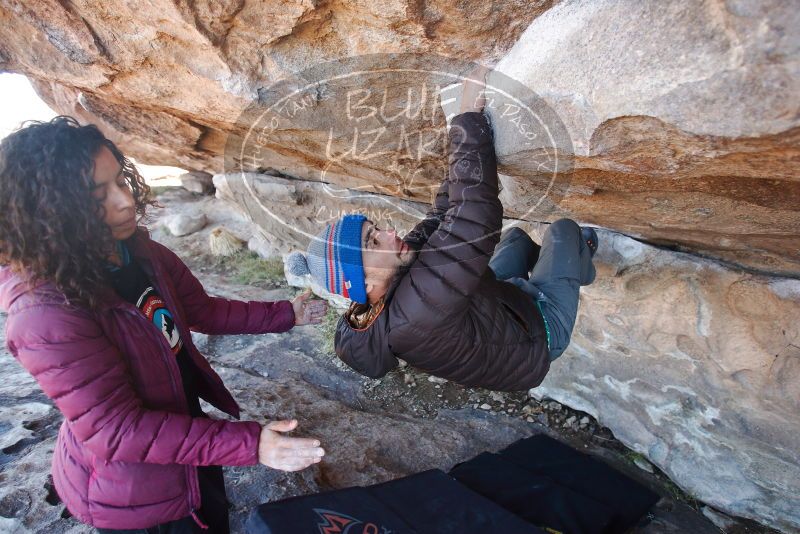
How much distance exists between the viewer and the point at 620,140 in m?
1.52

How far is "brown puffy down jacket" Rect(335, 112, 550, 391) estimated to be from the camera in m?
1.68

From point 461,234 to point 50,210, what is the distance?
4.00 feet

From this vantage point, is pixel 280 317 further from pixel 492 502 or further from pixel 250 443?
pixel 492 502

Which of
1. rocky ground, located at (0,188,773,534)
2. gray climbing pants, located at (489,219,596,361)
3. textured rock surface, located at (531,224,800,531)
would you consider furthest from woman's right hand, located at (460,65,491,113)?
rocky ground, located at (0,188,773,534)

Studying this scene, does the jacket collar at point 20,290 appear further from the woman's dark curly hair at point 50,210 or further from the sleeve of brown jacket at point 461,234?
the sleeve of brown jacket at point 461,234

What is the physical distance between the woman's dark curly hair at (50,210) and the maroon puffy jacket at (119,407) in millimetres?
68

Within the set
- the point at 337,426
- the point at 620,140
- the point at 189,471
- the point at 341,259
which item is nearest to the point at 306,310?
the point at 341,259

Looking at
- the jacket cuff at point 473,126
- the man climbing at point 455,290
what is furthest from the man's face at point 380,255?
the jacket cuff at point 473,126

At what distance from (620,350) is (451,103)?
216 cm

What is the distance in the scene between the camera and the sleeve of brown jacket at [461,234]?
1658 mm

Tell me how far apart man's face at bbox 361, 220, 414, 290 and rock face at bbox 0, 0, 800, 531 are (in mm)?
507

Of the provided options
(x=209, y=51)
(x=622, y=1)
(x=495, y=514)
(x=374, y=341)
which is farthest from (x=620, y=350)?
(x=209, y=51)

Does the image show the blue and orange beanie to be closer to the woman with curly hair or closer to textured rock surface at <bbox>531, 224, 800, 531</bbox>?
the woman with curly hair

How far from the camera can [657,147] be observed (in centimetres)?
148
